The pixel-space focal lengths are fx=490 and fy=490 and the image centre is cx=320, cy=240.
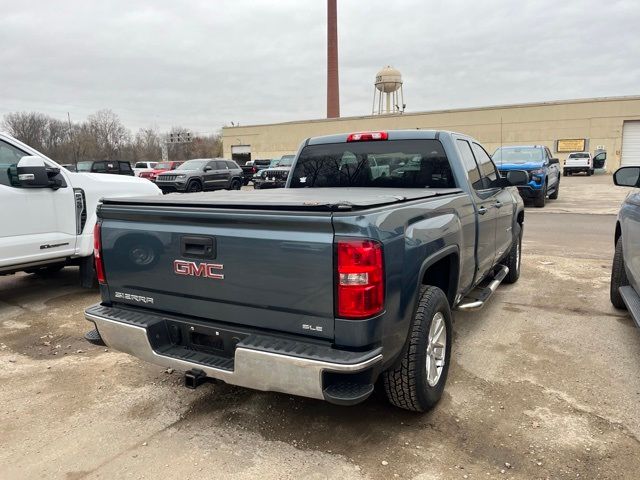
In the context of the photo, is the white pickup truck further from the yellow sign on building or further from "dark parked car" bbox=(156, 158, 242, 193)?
the yellow sign on building

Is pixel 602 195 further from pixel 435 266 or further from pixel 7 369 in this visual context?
pixel 7 369

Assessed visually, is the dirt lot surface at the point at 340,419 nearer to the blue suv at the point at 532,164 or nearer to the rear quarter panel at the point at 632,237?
the rear quarter panel at the point at 632,237

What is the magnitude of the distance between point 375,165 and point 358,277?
2417mm

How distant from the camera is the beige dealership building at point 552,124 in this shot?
39531 mm

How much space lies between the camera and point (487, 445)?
2.85 meters

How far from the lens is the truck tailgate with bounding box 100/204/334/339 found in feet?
8.05

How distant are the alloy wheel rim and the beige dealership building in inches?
1480

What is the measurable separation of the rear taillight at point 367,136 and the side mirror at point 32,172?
11.0 feet

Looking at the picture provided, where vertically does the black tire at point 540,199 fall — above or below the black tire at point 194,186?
below

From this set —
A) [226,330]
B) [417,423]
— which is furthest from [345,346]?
[417,423]

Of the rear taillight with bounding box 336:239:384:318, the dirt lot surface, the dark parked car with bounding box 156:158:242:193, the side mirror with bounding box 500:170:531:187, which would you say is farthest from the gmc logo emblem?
the dark parked car with bounding box 156:158:242:193

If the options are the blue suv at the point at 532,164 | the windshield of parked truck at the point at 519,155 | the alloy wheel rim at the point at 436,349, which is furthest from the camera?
the windshield of parked truck at the point at 519,155

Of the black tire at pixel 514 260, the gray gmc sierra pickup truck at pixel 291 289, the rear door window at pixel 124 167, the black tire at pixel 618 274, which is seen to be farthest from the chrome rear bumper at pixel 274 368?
the rear door window at pixel 124 167

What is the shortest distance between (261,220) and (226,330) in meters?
0.69
